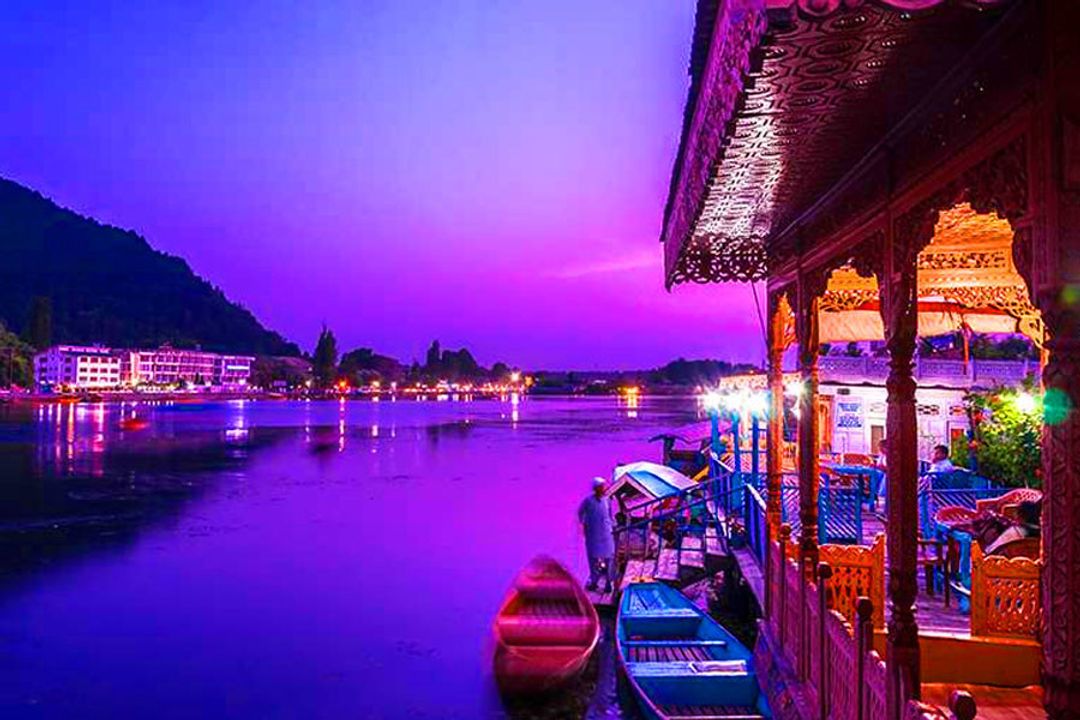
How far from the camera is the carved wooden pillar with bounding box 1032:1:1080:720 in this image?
7.97 ft

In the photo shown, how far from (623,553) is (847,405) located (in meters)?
8.99

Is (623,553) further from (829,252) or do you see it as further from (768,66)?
(768,66)

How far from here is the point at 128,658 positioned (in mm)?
14297

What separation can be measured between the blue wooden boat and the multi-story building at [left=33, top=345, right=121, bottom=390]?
20228 centimetres

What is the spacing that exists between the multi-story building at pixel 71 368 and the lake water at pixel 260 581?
158051mm

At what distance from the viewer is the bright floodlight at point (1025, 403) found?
43.4 ft

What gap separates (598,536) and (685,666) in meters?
5.81

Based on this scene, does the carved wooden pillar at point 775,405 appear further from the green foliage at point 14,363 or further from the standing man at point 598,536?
the green foliage at point 14,363

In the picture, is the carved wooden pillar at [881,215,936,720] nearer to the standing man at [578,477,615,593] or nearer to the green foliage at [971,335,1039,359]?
the standing man at [578,477,615,593]

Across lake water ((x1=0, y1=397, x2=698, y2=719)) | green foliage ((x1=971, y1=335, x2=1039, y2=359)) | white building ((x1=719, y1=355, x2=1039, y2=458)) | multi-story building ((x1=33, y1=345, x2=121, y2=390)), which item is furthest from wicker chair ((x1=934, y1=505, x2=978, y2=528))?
multi-story building ((x1=33, y1=345, x2=121, y2=390))

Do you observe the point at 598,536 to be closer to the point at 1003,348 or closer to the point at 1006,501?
the point at 1006,501

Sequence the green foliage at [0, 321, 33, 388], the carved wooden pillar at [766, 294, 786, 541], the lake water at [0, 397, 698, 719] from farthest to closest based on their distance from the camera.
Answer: the green foliage at [0, 321, 33, 388], the lake water at [0, 397, 698, 719], the carved wooden pillar at [766, 294, 786, 541]

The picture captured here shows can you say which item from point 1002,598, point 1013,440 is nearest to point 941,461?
point 1013,440

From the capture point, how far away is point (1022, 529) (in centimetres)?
745
